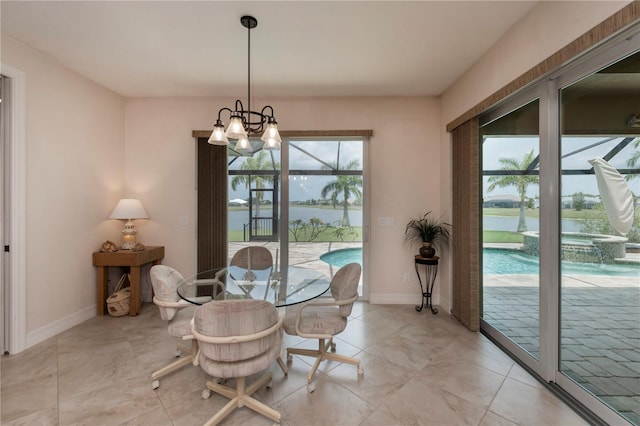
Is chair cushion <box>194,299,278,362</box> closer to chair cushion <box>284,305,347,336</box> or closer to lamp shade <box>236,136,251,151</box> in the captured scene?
chair cushion <box>284,305,347,336</box>

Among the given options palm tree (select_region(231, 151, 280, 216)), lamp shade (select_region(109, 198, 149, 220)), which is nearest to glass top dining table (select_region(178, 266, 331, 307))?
palm tree (select_region(231, 151, 280, 216))

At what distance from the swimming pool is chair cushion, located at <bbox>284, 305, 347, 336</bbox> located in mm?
1667

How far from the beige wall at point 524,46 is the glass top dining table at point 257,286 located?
6.80ft

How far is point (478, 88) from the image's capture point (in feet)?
8.82

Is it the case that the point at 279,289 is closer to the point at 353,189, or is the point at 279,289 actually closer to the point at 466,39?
the point at 353,189

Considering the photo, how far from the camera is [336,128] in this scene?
3.65m

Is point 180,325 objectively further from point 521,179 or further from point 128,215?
point 521,179

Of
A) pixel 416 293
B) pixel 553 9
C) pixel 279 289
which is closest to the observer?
pixel 553 9

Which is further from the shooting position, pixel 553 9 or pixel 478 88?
pixel 478 88

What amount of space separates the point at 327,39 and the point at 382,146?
1.66 meters

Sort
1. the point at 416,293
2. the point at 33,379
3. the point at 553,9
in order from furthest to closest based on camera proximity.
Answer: the point at 416,293 → the point at 33,379 → the point at 553,9

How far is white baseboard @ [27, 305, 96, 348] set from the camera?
2.53m

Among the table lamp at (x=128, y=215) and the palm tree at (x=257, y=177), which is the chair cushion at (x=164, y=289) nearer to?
the table lamp at (x=128, y=215)

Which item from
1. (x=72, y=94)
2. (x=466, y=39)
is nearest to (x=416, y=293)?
(x=466, y=39)
